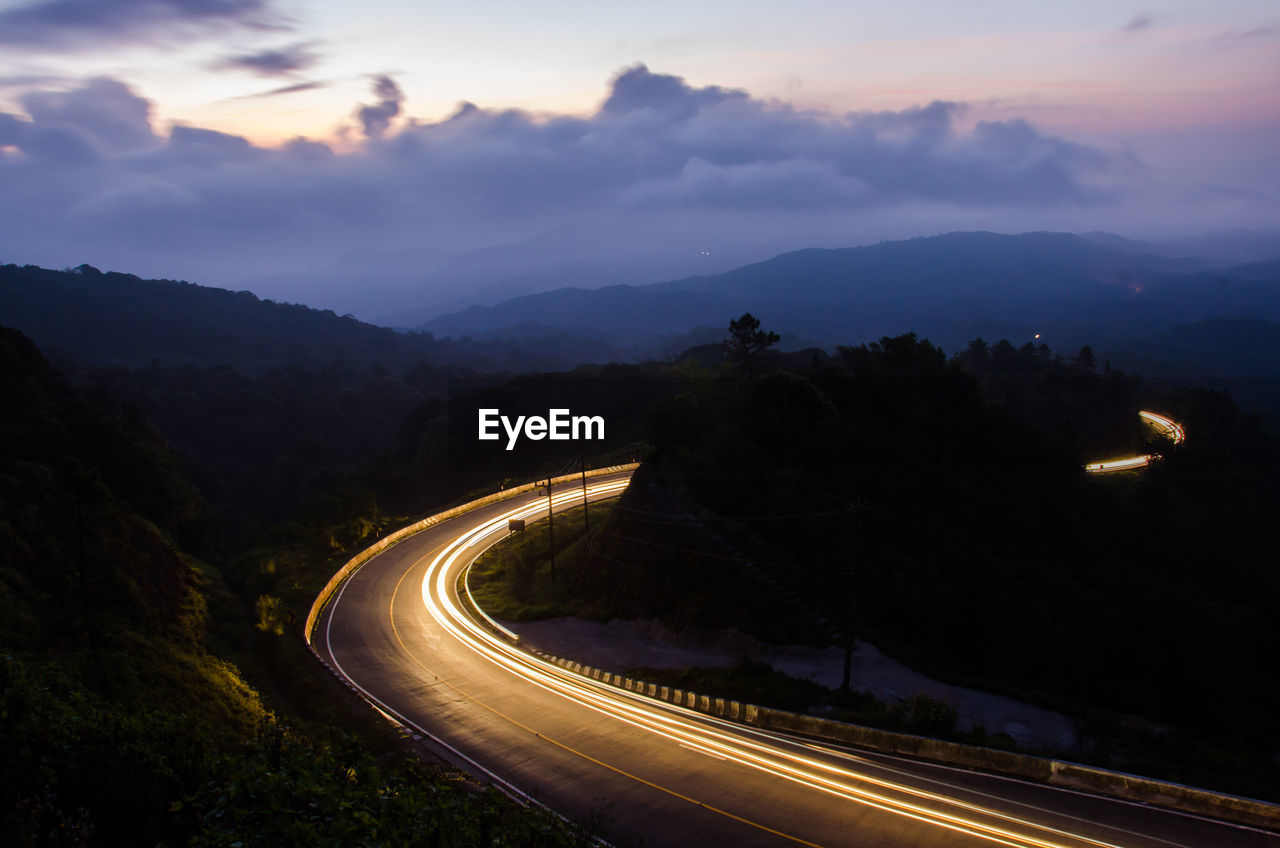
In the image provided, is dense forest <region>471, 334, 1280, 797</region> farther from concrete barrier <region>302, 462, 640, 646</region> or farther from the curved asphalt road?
concrete barrier <region>302, 462, 640, 646</region>

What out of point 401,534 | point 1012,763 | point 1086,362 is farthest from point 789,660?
→ point 1086,362

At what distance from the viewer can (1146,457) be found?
8206 centimetres

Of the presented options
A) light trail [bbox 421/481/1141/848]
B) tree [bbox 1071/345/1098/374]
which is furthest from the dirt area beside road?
tree [bbox 1071/345/1098/374]

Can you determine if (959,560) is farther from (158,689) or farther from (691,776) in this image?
(158,689)

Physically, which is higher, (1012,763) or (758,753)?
(1012,763)

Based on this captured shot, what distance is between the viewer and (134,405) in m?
72.2

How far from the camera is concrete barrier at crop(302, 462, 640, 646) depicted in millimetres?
40125

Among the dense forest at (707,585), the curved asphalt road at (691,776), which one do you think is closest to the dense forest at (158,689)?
the dense forest at (707,585)

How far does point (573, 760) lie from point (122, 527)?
2262cm

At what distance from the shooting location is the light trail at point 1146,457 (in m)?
76.6

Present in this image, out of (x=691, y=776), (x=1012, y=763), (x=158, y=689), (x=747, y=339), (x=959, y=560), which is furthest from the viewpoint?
(x=747, y=339)

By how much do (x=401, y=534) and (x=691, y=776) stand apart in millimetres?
41986

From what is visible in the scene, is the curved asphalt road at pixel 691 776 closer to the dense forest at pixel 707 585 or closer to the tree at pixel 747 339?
the dense forest at pixel 707 585

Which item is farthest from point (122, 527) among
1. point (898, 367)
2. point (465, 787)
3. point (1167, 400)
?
point (1167, 400)
